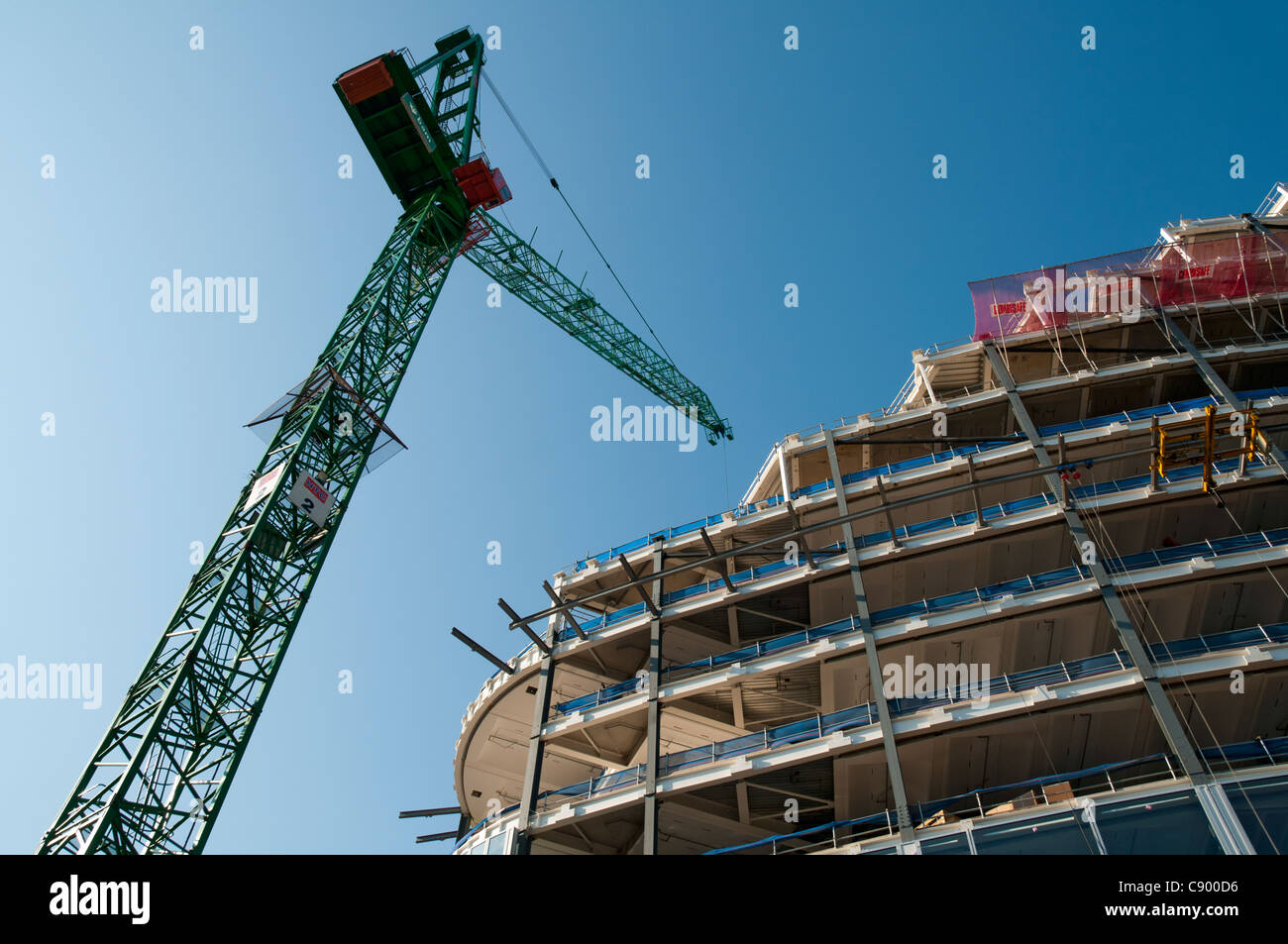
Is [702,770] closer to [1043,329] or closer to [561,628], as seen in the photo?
[561,628]

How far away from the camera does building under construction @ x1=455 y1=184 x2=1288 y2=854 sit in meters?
22.5

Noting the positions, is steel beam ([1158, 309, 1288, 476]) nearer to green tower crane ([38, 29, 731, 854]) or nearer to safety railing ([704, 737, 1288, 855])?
safety railing ([704, 737, 1288, 855])

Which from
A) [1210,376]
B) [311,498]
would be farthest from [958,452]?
[311,498]

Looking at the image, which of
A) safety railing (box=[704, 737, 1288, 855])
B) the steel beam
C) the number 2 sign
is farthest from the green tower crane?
the steel beam

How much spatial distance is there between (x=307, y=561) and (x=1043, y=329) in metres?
29.0

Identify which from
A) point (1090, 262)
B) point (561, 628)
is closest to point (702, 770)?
point (561, 628)

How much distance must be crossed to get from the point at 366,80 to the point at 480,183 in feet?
22.0

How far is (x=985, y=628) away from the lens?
2584 centimetres

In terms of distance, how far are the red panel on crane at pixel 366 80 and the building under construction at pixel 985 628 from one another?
2394 centimetres

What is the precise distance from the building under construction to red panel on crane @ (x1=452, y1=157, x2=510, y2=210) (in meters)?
20.0

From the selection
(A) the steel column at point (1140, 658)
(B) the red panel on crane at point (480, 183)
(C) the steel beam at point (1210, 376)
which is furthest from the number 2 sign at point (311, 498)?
(C) the steel beam at point (1210, 376)
